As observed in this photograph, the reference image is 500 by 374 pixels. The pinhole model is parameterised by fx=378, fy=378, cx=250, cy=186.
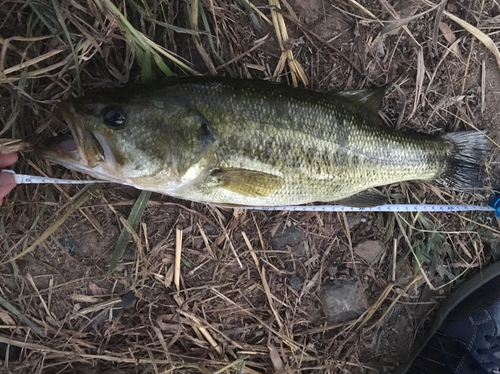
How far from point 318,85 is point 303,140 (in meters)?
0.77

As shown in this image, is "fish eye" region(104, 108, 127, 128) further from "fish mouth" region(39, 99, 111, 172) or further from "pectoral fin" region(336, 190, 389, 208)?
"pectoral fin" region(336, 190, 389, 208)

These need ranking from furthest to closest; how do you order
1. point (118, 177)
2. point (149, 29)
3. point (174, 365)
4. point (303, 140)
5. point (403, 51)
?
point (403, 51) < point (174, 365) < point (149, 29) < point (303, 140) < point (118, 177)

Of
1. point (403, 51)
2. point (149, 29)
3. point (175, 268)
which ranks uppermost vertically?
point (149, 29)

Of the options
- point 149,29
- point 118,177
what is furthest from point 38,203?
point 149,29

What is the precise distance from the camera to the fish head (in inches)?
89.7

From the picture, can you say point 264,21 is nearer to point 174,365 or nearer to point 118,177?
point 118,177

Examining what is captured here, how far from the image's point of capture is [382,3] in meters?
3.13

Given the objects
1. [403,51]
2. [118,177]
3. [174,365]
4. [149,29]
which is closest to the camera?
[118,177]

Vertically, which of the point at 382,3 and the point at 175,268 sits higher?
the point at 382,3

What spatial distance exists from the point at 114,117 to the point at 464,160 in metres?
2.80

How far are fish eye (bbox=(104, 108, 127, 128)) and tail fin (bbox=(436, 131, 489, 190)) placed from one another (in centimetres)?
256

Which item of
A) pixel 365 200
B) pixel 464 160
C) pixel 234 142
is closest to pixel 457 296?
pixel 464 160

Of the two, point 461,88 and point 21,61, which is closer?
point 21,61

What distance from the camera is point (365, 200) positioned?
3.02 metres
